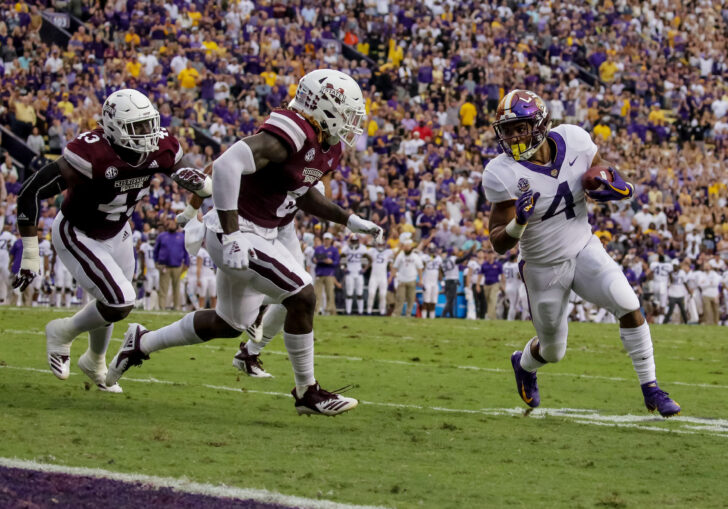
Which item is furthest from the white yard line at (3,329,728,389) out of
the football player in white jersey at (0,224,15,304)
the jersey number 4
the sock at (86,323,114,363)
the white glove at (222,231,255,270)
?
the football player in white jersey at (0,224,15,304)

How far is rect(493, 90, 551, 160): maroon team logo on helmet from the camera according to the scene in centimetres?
643

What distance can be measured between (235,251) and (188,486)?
190cm

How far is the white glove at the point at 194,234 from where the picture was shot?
7199 millimetres

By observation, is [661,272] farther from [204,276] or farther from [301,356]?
[301,356]

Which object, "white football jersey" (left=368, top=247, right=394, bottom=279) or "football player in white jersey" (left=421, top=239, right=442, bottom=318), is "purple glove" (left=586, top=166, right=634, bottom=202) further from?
"white football jersey" (left=368, top=247, right=394, bottom=279)

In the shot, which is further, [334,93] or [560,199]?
[560,199]

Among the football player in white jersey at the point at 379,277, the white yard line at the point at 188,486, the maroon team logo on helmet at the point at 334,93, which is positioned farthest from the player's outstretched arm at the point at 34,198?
the football player in white jersey at the point at 379,277

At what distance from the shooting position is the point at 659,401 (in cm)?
624

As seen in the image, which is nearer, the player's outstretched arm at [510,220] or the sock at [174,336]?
the player's outstretched arm at [510,220]

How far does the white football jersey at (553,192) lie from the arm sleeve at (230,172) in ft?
4.44

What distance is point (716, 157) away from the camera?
91.6ft

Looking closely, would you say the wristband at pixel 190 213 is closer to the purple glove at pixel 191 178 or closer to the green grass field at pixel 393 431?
the purple glove at pixel 191 178

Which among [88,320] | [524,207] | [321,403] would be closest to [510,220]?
[524,207]

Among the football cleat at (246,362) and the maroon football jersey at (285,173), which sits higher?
the maroon football jersey at (285,173)
